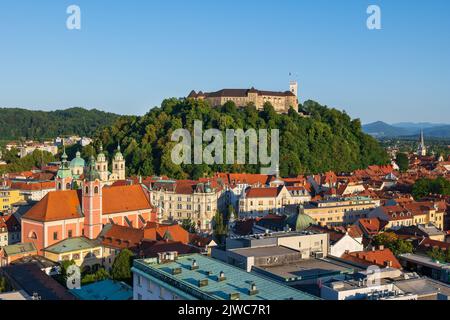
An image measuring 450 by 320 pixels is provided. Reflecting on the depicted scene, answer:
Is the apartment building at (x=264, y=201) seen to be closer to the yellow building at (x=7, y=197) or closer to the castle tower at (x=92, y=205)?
the castle tower at (x=92, y=205)

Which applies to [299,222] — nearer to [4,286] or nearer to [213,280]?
[4,286]

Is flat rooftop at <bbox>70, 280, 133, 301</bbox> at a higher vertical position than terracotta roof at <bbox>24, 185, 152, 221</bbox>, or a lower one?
lower

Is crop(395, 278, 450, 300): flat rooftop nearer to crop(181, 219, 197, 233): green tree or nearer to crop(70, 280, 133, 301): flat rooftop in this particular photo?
crop(70, 280, 133, 301): flat rooftop

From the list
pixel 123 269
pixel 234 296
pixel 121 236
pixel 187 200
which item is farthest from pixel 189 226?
pixel 234 296

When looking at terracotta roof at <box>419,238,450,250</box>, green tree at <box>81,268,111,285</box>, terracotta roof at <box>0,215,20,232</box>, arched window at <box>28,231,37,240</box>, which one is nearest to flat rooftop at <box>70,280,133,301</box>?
green tree at <box>81,268,111,285</box>
